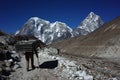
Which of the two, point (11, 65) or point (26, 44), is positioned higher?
point (26, 44)

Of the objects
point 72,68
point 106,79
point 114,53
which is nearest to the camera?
point 106,79

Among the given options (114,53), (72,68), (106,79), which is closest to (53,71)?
(72,68)

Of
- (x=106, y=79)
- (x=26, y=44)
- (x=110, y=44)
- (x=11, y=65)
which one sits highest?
(x=110, y=44)

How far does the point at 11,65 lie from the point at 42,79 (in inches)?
249

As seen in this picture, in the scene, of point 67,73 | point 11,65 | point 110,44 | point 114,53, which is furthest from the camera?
point 110,44

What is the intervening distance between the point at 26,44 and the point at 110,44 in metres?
42.1

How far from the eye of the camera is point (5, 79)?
1756 centimetres

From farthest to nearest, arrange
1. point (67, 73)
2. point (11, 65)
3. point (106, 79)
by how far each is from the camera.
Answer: point (11, 65), point (67, 73), point (106, 79)

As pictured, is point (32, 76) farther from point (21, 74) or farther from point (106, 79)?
point (106, 79)

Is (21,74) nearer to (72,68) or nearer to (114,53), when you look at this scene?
(72,68)

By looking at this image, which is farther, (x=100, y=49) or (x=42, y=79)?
(x=100, y=49)

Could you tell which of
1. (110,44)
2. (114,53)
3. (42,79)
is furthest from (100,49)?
(42,79)

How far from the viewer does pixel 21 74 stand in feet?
63.8

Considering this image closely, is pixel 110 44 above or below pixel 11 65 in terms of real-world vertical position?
above
